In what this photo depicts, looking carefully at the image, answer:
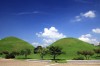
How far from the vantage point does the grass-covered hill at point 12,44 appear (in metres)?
148

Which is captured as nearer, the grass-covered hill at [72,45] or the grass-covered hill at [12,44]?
the grass-covered hill at [72,45]

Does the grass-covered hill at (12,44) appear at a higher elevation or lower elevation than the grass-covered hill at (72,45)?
higher

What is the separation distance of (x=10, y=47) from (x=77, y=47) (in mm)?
50247

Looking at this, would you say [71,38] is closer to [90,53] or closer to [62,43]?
[62,43]

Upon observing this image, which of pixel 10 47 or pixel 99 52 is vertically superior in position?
pixel 10 47

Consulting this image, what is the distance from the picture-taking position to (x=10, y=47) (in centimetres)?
15062

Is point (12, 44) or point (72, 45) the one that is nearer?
point (72, 45)

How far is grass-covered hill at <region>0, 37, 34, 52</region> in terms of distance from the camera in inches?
5842

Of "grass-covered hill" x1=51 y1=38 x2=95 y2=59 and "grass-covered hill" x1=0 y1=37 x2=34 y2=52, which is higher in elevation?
"grass-covered hill" x1=0 y1=37 x2=34 y2=52

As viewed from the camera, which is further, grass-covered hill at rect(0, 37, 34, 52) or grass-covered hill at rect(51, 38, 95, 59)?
grass-covered hill at rect(0, 37, 34, 52)

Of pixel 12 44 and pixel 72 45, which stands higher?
pixel 12 44

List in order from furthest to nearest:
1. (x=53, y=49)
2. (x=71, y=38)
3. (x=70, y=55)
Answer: (x=71, y=38), (x=70, y=55), (x=53, y=49)

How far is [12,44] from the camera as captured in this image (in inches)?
6152

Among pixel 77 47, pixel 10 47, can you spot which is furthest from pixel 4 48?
pixel 77 47
